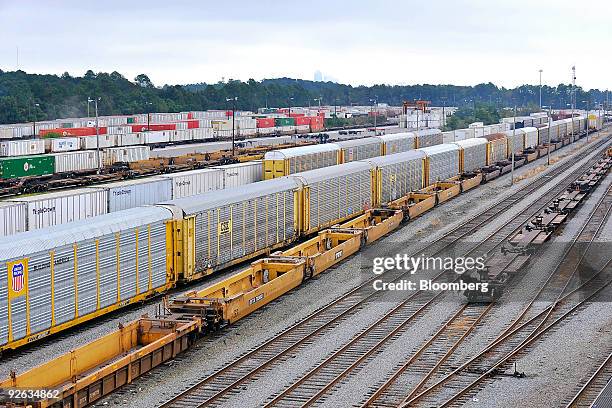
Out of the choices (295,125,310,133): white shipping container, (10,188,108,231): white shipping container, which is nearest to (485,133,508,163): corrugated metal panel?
(10,188,108,231): white shipping container

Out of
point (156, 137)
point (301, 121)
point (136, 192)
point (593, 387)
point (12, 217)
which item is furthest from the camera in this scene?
point (301, 121)

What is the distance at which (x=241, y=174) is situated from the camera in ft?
155

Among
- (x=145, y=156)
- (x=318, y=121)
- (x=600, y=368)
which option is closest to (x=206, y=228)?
(x=600, y=368)

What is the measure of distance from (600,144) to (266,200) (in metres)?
95.1

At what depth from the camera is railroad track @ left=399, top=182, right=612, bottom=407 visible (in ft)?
64.6

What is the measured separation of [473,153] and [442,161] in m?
9.07

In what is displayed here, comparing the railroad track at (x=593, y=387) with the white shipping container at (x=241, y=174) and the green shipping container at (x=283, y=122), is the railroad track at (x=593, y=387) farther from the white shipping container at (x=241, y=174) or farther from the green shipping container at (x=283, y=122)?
the green shipping container at (x=283, y=122)

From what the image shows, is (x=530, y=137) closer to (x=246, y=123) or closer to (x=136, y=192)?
(x=246, y=123)

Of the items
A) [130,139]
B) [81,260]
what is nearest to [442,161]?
[81,260]

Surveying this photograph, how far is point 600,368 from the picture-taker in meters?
21.5

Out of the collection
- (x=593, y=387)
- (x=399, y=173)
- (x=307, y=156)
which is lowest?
(x=593, y=387)

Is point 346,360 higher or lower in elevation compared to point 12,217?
lower

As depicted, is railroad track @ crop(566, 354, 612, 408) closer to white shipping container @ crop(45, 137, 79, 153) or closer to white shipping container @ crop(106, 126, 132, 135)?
white shipping container @ crop(45, 137, 79, 153)

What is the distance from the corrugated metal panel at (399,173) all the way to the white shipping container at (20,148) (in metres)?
38.8
